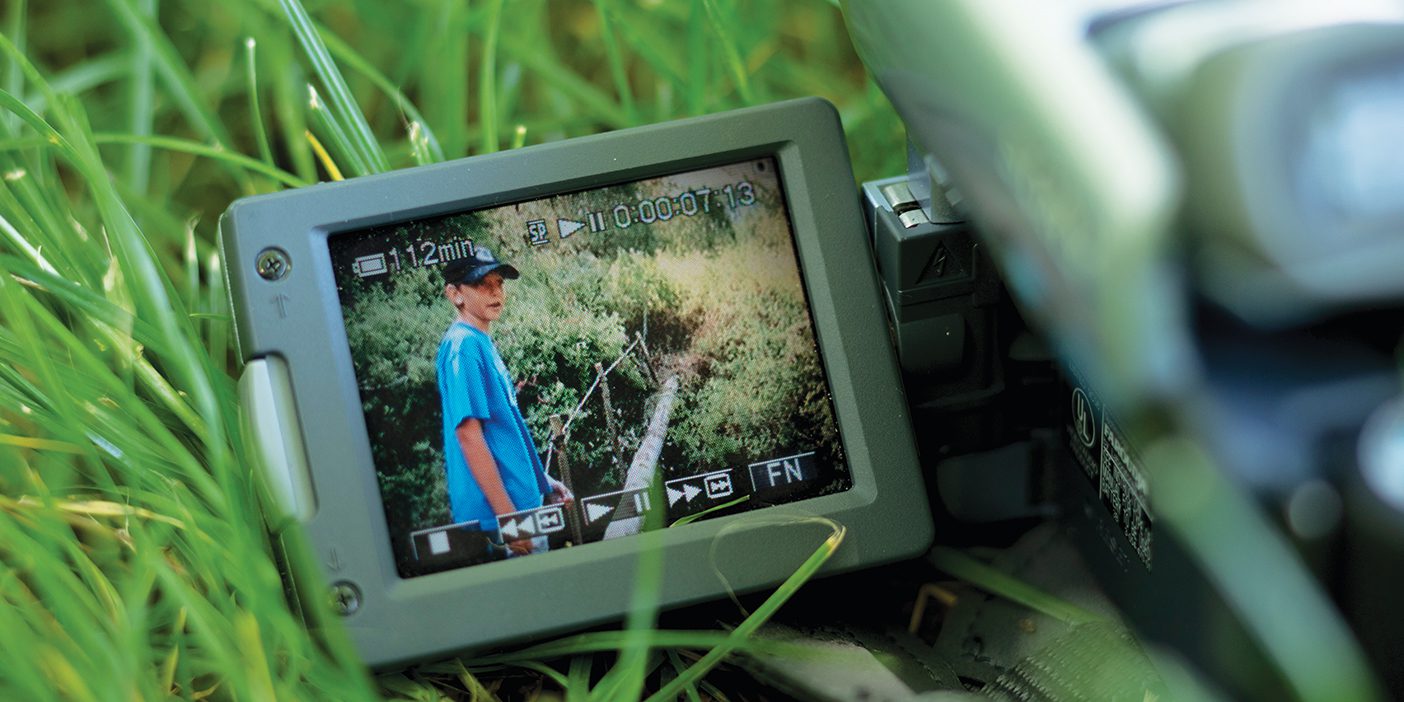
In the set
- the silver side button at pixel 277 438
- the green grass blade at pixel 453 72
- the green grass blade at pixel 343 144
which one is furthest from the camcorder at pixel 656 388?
the green grass blade at pixel 453 72

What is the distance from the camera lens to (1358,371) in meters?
0.49

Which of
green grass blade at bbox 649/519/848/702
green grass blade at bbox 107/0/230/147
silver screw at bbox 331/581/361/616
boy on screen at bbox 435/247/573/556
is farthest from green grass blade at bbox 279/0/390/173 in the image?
green grass blade at bbox 649/519/848/702

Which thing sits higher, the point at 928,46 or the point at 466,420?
the point at 928,46

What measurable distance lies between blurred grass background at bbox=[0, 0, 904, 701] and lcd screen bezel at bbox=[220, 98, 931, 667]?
0.04 meters

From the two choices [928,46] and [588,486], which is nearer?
[928,46]

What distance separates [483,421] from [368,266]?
12cm

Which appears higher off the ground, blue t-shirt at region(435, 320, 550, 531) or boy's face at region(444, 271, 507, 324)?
boy's face at region(444, 271, 507, 324)

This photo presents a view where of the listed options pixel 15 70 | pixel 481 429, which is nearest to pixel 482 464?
pixel 481 429

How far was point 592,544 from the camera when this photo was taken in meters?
0.73

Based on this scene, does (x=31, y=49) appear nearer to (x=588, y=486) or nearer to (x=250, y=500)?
(x=250, y=500)

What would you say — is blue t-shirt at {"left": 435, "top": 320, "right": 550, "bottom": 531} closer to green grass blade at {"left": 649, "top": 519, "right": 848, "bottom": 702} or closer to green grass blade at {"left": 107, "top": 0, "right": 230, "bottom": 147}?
green grass blade at {"left": 649, "top": 519, "right": 848, "bottom": 702}

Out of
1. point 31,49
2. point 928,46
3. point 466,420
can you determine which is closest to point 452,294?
point 466,420

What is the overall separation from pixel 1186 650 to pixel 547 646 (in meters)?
0.38

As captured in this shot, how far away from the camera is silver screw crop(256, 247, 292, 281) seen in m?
0.73
